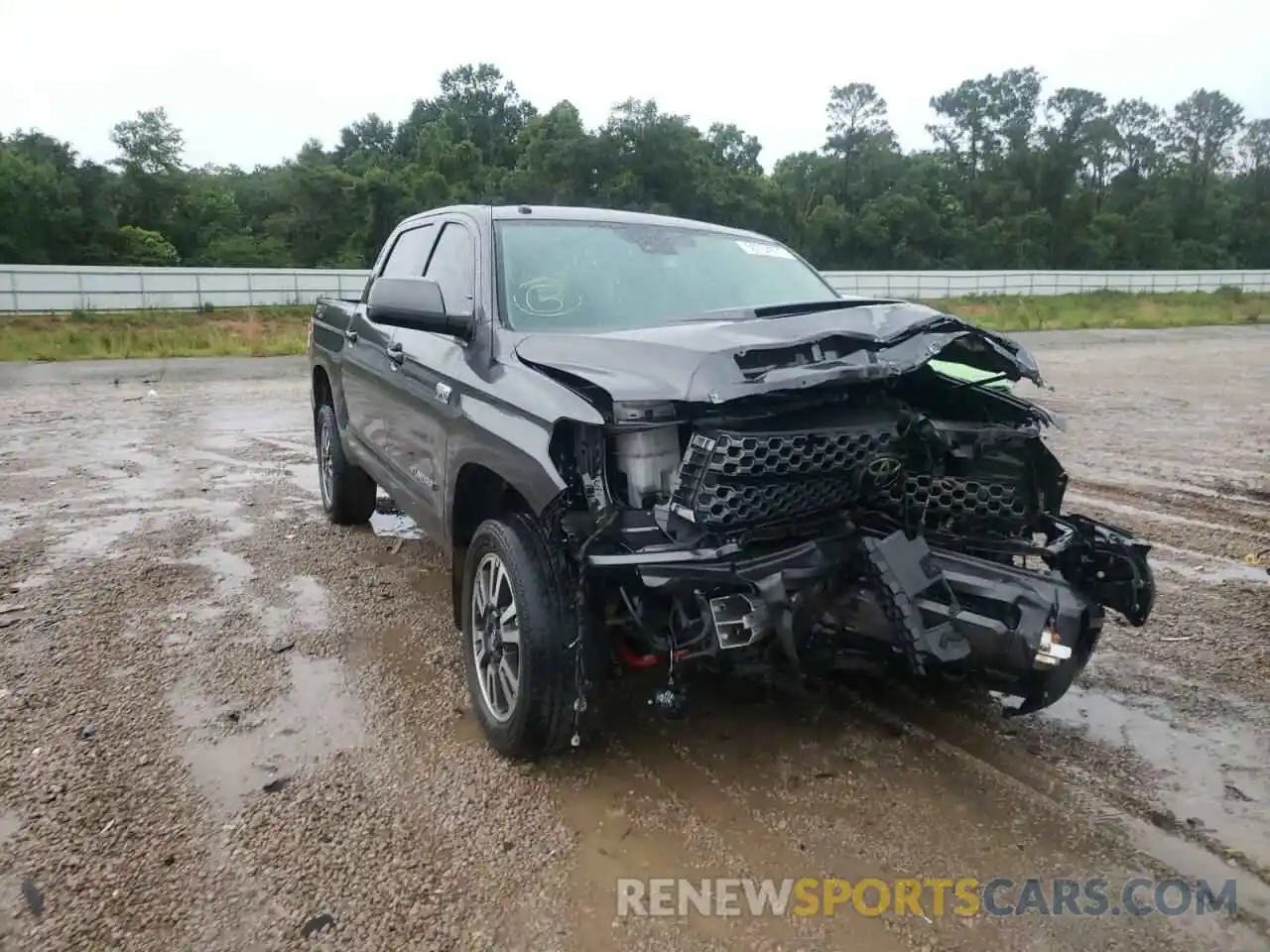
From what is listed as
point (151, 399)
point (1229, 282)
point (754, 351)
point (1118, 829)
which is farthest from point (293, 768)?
point (1229, 282)

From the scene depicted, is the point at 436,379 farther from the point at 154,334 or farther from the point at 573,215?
the point at 154,334

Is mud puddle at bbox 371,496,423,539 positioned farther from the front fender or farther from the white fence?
→ the white fence

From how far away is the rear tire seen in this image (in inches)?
246

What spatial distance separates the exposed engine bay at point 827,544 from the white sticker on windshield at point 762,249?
1.68 metres

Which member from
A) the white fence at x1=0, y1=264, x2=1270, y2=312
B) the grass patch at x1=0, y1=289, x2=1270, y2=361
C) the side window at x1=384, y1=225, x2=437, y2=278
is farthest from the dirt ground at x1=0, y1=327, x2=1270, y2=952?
the white fence at x1=0, y1=264, x2=1270, y2=312

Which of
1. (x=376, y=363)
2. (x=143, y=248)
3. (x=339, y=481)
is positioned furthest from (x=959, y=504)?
(x=143, y=248)

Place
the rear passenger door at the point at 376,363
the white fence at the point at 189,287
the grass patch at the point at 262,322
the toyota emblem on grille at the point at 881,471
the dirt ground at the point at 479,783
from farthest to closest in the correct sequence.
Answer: the white fence at the point at 189,287, the grass patch at the point at 262,322, the rear passenger door at the point at 376,363, the toyota emblem on grille at the point at 881,471, the dirt ground at the point at 479,783

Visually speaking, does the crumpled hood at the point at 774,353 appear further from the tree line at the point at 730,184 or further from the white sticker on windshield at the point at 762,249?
the tree line at the point at 730,184

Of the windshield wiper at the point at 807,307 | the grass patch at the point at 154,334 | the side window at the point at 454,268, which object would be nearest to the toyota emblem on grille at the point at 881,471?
the windshield wiper at the point at 807,307

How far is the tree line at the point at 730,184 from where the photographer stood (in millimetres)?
52156

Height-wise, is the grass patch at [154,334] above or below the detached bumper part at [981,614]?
below

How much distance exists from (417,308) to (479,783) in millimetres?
1669

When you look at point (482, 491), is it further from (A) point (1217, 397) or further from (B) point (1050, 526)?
(A) point (1217, 397)

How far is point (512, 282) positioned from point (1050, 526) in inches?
86.1
